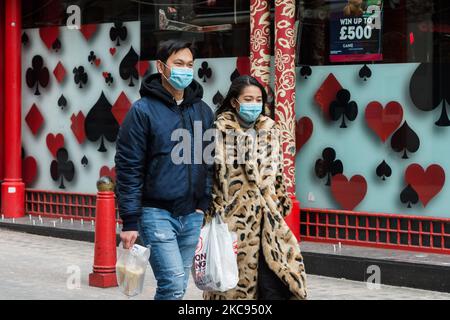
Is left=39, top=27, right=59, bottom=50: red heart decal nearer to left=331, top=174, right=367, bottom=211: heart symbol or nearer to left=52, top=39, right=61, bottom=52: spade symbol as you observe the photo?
left=52, top=39, right=61, bottom=52: spade symbol

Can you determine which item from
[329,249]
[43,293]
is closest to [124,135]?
[43,293]

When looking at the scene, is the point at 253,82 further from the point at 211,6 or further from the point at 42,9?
the point at 42,9

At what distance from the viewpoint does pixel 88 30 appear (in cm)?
1336

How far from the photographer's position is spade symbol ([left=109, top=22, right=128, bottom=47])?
509 inches

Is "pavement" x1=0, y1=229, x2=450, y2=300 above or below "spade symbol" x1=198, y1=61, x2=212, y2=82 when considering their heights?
below

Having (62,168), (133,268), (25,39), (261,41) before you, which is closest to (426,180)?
(261,41)

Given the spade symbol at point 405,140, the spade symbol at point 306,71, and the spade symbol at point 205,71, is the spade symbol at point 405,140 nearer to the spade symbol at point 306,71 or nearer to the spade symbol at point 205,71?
the spade symbol at point 306,71

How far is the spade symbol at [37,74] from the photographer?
13867 millimetres

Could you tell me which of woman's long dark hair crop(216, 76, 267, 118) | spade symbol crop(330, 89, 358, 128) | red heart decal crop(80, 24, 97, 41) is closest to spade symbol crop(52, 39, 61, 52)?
red heart decal crop(80, 24, 97, 41)

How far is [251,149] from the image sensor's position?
6.25 meters

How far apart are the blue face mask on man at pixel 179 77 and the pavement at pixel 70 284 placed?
3110mm

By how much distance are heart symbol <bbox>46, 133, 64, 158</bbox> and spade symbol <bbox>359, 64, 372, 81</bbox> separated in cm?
477

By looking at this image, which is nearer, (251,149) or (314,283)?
(251,149)

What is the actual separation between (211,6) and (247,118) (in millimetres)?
5948
